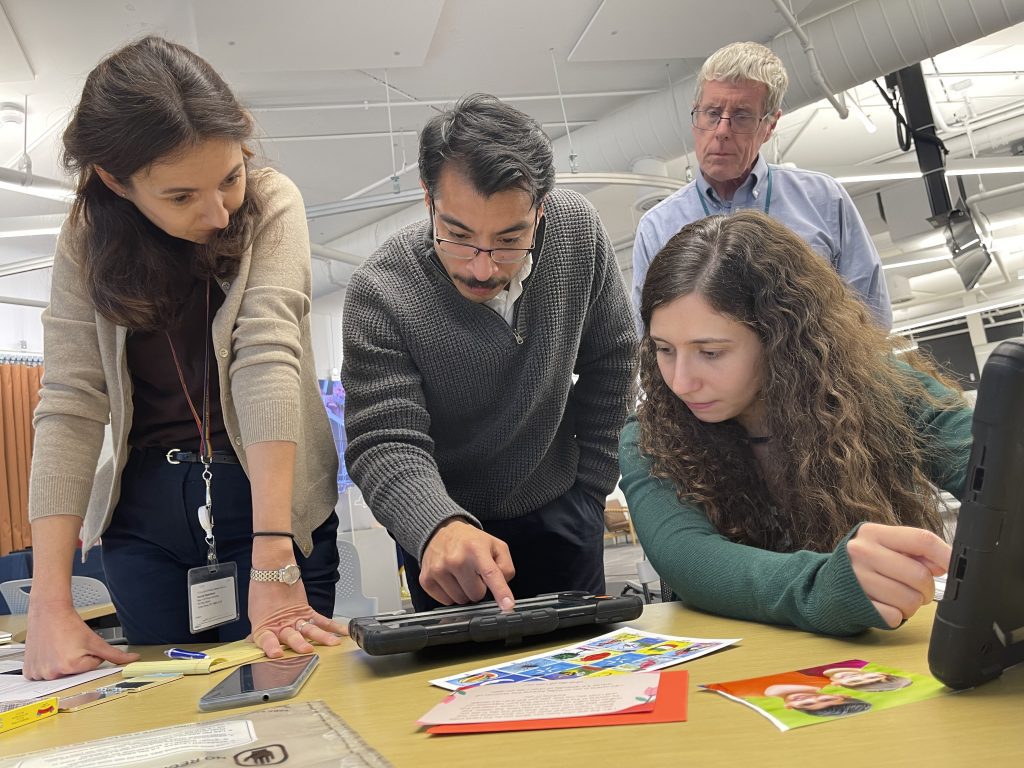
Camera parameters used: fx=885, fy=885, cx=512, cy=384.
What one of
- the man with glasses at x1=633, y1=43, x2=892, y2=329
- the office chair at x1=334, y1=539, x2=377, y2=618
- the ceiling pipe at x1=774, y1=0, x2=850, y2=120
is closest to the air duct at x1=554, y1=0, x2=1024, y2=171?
the ceiling pipe at x1=774, y1=0, x2=850, y2=120

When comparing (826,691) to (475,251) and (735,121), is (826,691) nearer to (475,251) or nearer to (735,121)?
(475,251)

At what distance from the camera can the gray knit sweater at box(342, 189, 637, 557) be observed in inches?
59.5

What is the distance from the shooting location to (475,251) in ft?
4.72

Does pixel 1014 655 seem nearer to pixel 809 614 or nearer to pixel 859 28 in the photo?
pixel 809 614

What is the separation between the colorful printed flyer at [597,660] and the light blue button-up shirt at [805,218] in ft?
3.97

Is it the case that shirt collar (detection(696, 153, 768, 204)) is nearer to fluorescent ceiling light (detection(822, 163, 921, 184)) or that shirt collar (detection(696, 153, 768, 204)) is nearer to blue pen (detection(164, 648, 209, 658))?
blue pen (detection(164, 648, 209, 658))

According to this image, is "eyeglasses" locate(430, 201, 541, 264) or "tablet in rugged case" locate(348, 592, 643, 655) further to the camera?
"eyeglasses" locate(430, 201, 541, 264)

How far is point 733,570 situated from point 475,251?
0.66m

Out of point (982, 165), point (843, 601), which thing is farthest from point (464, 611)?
point (982, 165)

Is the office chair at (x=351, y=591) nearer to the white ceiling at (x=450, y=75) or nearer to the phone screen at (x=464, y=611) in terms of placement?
the white ceiling at (x=450, y=75)

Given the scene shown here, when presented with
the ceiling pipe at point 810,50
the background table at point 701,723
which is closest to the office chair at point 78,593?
the background table at point 701,723

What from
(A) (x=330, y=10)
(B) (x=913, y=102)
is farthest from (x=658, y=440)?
(B) (x=913, y=102)

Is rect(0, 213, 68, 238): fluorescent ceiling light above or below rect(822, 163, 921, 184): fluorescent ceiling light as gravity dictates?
above

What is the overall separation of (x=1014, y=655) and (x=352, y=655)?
727 mm
